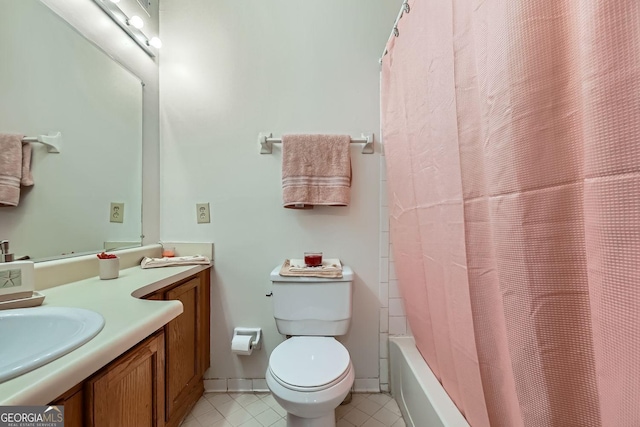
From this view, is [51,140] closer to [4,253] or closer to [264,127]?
[4,253]

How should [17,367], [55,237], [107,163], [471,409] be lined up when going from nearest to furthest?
1. [17,367]
2. [471,409]
3. [55,237]
4. [107,163]

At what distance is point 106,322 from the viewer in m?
0.61

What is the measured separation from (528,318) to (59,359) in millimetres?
866

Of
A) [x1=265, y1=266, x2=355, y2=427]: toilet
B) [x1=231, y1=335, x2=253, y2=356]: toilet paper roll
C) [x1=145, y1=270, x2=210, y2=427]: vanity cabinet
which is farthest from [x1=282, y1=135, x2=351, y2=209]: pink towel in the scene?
[x1=231, y1=335, x2=253, y2=356]: toilet paper roll

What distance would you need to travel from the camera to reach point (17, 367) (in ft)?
1.34

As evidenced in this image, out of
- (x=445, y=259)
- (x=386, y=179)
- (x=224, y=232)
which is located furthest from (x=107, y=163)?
(x=445, y=259)

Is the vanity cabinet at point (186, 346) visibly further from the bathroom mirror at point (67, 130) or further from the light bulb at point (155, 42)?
the light bulb at point (155, 42)

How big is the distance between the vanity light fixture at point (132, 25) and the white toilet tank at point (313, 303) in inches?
59.4

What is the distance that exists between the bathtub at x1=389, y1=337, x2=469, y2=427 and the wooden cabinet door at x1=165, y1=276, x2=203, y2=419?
1073mm

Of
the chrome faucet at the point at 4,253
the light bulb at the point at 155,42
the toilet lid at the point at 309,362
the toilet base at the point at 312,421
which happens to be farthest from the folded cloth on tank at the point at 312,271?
the light bulb at the point at 155,42

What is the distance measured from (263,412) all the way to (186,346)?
54 cm

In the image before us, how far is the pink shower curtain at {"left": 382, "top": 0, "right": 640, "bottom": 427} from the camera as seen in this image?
1.08ft

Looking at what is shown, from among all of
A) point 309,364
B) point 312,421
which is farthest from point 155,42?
point 312,421

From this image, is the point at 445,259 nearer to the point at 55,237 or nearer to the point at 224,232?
the point at 224,232
